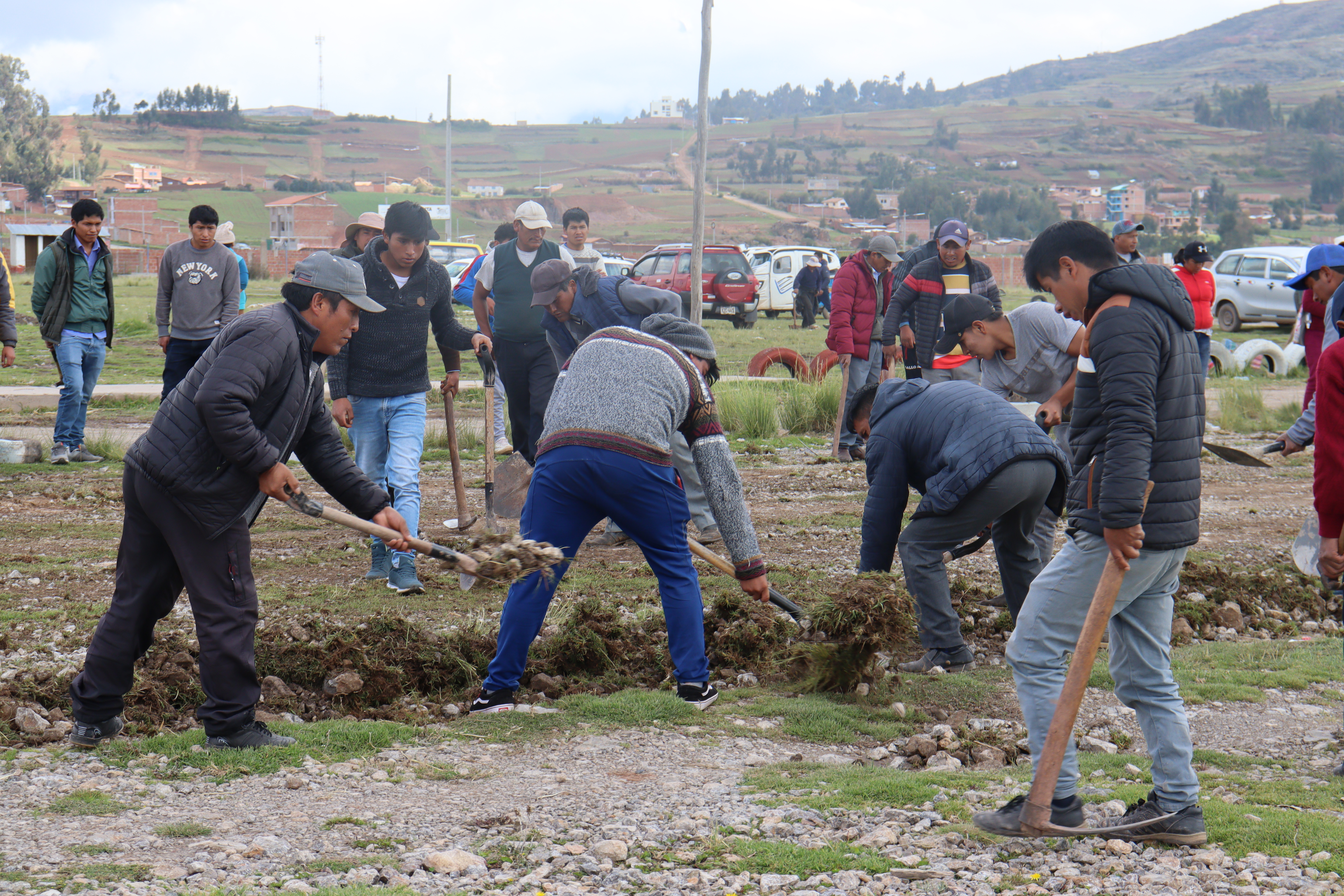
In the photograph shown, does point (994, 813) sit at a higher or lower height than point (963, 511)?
lower

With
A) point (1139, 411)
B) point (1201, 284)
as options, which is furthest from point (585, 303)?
point (1201, 284)

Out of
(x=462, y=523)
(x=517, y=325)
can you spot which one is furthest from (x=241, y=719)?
(x=517, y=325)

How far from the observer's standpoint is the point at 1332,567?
13.3 feet

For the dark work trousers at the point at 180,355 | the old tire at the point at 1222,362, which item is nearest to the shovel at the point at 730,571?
the dark work trousers at the point at 180,355

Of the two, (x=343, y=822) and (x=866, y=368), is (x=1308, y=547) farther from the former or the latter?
(x=866, y=368)

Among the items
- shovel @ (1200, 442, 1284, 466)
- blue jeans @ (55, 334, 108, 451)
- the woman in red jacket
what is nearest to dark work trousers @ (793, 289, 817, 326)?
the woman in red jacket

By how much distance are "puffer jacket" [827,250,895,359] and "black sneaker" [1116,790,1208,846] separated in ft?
22.5

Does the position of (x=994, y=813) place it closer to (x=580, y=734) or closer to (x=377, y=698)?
(x=580, y=734)

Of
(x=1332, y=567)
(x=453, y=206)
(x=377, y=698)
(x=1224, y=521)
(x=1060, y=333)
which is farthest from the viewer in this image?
(x=453, y=206)

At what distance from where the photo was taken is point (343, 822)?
3.53m

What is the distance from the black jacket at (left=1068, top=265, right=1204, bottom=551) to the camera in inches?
125

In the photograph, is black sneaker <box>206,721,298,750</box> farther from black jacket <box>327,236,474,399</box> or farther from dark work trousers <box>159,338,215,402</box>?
dark work trousers <box>159,338,215,402</box>

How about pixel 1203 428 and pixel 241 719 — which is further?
pixel 241 719

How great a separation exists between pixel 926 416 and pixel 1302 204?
118813 mm
